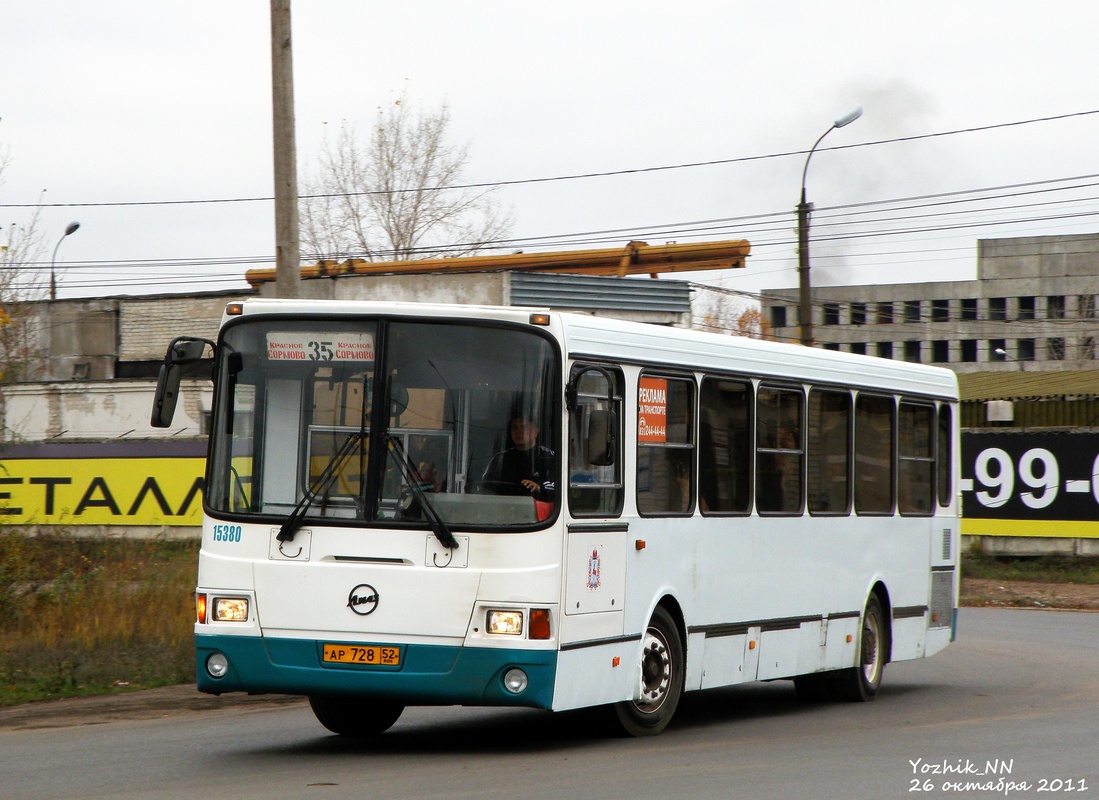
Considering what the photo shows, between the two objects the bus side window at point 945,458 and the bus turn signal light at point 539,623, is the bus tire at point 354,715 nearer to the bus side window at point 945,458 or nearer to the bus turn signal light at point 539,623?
the bus turn signal light at point 539,623

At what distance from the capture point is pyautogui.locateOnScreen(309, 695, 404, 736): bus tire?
405 inches

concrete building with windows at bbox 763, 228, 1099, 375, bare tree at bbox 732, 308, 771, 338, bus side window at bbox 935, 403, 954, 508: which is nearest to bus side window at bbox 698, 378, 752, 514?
bus side window at bbox 935, 403, 954, 508

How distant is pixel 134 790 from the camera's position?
8062mm

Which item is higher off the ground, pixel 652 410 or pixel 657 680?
pixel 652 410

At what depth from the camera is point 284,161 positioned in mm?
14719

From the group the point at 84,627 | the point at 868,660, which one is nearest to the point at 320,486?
the point at 868,660

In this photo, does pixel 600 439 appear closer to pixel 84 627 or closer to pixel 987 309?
pixel 84 627

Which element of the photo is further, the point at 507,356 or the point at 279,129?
the point at 279,129

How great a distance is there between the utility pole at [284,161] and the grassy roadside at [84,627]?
341 cm

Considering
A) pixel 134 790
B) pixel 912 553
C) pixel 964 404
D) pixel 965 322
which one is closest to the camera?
pixel 134 790

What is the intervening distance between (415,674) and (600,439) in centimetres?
173

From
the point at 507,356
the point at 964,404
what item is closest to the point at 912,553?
the point at 507,356

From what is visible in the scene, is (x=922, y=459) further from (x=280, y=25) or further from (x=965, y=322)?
(x=965, y=322)

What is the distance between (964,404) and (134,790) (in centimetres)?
2943
